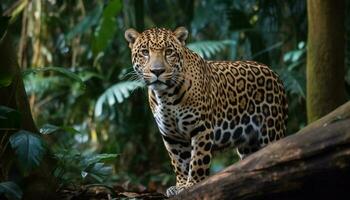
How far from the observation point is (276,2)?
39.4ft

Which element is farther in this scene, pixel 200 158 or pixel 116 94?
pixel 116 94

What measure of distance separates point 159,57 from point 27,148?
1647 millimetres

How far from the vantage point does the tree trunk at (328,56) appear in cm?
798

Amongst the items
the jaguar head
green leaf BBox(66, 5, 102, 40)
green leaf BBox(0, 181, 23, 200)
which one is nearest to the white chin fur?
the jaguar head

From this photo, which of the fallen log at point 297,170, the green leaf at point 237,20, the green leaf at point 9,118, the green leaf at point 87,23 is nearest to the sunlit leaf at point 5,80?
the green leaf at point 9,118

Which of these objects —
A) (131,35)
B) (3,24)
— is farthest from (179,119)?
(3,24)

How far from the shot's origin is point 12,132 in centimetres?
677

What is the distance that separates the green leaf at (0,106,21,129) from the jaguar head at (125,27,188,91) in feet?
4.30

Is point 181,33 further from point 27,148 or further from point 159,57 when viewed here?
point 27,148

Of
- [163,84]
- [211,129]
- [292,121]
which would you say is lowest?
[292,121]

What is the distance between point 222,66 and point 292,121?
525 centimetres

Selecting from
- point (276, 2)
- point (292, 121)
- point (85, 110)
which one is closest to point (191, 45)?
point (276, 2)

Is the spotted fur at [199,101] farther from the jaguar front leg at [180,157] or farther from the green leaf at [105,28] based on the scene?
the green leaf at [105,28]

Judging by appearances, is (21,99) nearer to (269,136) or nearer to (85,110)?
(269,136)
